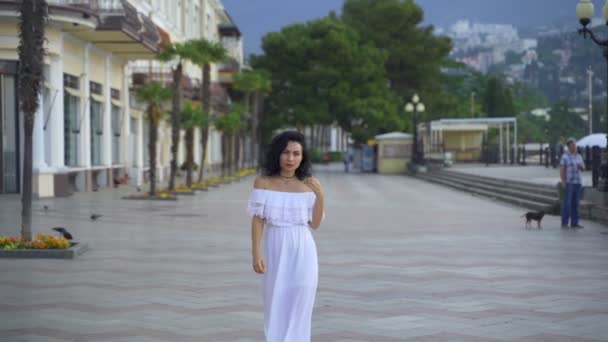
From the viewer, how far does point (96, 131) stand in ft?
102

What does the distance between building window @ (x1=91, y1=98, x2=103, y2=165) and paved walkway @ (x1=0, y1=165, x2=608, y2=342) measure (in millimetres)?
12536

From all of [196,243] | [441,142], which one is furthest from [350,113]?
[196,243]

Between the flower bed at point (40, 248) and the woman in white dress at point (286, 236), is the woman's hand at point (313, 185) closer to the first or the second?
the woman in white dress at point (286, 236)

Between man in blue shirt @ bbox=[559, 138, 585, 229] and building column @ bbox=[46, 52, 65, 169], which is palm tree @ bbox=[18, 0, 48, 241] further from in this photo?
building column @ bbox=[46, 52, 65, 169]

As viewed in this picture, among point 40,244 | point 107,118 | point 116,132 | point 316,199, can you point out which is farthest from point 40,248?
point 116,132

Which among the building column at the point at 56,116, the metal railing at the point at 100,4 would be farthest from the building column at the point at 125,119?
the building column at the point at 56,116

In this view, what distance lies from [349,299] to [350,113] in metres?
47.0

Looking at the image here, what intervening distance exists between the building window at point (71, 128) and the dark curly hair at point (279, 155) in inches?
891

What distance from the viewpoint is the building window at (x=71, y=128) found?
27266 mm

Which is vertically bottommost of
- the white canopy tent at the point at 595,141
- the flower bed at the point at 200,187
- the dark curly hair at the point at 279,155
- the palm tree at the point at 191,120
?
the flower bed at the point at 200,187

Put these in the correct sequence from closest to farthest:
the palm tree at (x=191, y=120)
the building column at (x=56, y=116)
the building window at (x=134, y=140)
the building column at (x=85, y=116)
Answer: the building column at (x=56, y=116) < the building column at (x=85, y=116) < the palm tree at (x=191, y=120) < the building window at (x=134, y=140)

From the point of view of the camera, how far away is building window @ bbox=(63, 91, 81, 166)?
27266 millimetres

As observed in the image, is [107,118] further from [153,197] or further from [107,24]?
[153,197]

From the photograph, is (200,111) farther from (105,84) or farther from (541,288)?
(541,288)
